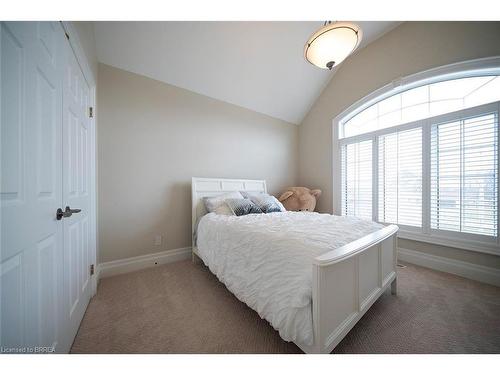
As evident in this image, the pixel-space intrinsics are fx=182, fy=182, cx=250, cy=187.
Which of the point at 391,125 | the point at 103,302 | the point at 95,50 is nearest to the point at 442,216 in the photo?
the point at 391,125

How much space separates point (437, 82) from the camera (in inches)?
98.7

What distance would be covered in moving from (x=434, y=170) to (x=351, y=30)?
2.27 meters

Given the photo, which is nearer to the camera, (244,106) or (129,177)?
(129,177)

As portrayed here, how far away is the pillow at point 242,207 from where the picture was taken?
7.96 feet

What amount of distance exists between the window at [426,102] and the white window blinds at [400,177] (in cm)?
27

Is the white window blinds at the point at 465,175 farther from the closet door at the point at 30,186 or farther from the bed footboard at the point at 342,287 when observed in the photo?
the closet door at the point at 30,186

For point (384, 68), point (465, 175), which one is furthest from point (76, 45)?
point (465, 175)

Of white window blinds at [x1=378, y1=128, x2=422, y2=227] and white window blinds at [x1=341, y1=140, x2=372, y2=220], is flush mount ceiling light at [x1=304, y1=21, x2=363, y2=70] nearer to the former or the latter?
white window blinds at [x1=378, y1=128, x2=422, y2=227]

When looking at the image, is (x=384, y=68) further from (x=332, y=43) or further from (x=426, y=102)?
(x=332, y=43)

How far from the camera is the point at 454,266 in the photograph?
224cm

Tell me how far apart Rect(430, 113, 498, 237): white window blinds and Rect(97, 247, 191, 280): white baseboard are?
3.54 meters

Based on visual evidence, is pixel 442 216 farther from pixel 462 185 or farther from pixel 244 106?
pixel 244 106
